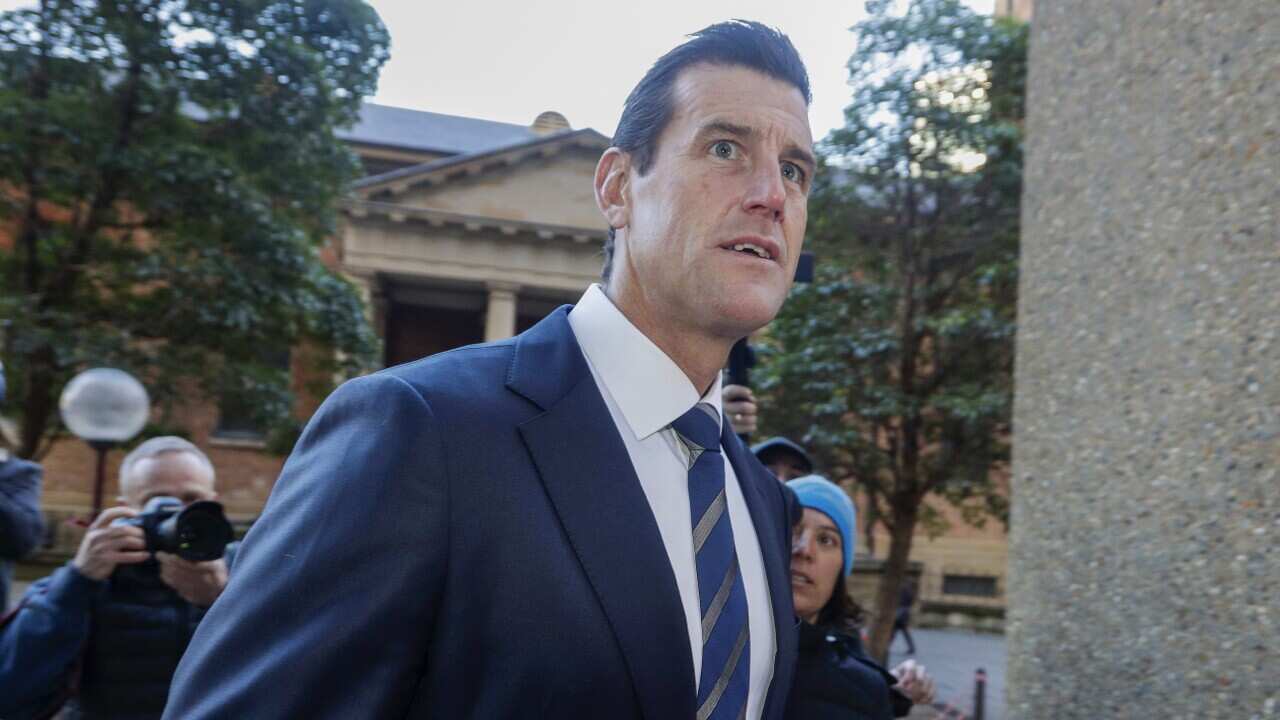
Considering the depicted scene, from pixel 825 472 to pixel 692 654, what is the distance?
13.0 meters

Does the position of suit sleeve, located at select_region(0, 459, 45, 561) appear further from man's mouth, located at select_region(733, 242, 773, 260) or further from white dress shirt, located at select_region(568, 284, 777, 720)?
man's mouth, located at select_region(733, 242, 773, 260)

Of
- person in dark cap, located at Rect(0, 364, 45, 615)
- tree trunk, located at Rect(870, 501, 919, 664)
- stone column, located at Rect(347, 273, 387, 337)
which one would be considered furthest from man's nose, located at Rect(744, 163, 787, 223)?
stone column, located at Rect(347, 273, 387, 337)

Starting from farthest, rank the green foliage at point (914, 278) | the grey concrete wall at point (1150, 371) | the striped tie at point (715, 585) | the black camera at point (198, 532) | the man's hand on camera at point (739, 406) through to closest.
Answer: the green foliage at point (914, 278), the man's hand on camera at point (739, 406), the black camera at point (198, 532), the grey concrete wall at point (1150, 371), the striped tie at point (715, 585)

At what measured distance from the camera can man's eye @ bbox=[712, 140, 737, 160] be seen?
1557 millimetres

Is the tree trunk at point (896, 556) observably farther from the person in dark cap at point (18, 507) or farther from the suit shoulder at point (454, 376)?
the suit shoulder at point (454, 376)

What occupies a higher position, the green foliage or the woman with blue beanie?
the green foliage

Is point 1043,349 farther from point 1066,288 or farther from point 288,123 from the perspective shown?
point 288,123

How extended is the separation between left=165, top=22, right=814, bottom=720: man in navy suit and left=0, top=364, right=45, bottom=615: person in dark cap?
2406 millimetres

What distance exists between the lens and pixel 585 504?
1338mm

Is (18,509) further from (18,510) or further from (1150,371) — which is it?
(1150,371)

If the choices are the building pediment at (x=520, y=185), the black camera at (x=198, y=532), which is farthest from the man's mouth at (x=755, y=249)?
the building pediment at (x=520, y=185)

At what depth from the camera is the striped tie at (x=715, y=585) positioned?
1414mm

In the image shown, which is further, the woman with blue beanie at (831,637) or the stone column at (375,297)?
the stone column at (375,297)

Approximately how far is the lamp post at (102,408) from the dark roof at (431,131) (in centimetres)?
2613
